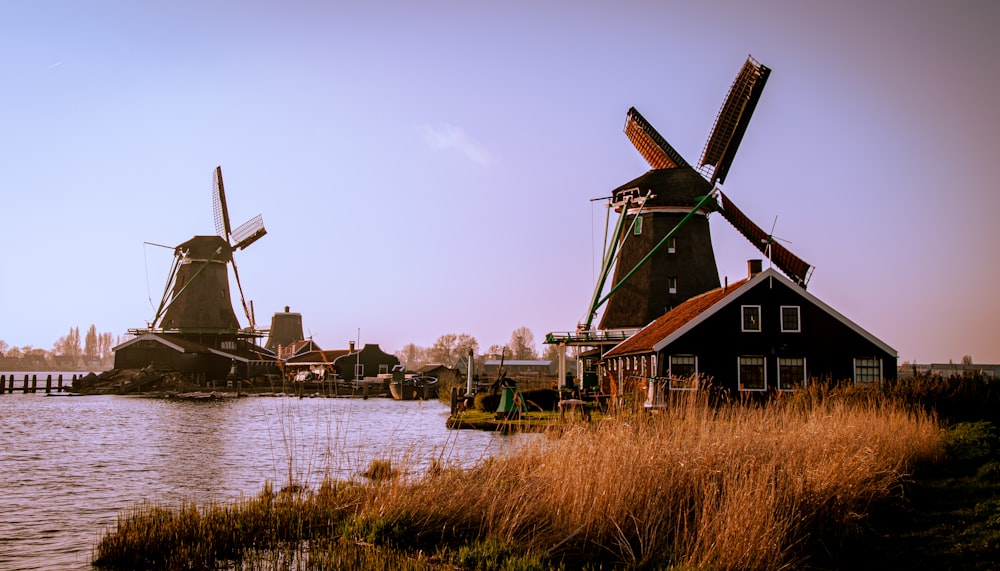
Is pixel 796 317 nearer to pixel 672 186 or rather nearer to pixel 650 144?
pixel 672 186

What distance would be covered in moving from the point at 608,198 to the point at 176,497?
99.3ft

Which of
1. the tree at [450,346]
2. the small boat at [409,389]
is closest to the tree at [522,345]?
the tree at [450,346]

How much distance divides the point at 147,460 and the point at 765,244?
27.5m

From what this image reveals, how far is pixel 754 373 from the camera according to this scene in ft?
87.4

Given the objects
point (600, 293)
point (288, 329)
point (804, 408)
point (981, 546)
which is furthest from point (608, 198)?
point (288, 329)

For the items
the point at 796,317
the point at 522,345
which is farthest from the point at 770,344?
the point at 522,345

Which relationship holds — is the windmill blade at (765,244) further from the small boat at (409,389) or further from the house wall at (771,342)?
the small boat at (409,389)

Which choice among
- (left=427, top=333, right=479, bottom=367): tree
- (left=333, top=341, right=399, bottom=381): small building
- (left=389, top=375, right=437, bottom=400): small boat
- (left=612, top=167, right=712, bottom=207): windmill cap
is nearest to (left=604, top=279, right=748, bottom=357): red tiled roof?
(left=612, top=167, right=712, bottom=207): windmill cap

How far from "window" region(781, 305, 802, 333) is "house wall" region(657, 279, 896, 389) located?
113 mm

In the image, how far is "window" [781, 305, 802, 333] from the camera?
87.4 feet

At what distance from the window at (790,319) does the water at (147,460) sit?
10.0 metres

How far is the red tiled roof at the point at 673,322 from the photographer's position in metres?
27.5

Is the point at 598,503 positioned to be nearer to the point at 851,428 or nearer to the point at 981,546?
the point at 981,546

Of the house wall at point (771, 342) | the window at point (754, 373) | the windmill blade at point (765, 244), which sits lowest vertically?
the window at point (754, 373)
